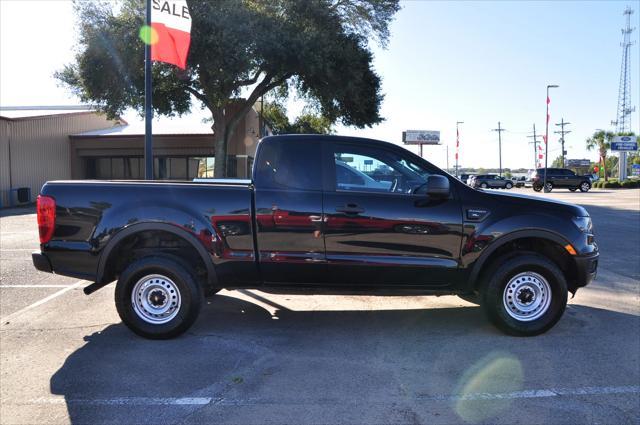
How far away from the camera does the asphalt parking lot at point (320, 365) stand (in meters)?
3.38

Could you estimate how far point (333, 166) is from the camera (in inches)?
191

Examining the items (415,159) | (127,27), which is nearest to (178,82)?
(127,27)

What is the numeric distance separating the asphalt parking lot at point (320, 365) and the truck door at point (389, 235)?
2.15ft

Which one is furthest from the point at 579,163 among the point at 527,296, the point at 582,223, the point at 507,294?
the point at 507,294

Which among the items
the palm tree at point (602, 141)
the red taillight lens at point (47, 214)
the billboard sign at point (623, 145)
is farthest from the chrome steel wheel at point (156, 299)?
the palm tree at point (602, 141)

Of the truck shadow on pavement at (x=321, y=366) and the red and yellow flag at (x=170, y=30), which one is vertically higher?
the red and yellow flag at (x=170, y=30)

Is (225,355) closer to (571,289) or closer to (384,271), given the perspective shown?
(384,271)

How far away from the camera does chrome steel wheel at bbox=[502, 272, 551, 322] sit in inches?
190

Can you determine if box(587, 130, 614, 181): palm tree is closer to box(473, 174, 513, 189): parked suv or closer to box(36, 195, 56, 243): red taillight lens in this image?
box(473, 174, 513, 189): parked suv

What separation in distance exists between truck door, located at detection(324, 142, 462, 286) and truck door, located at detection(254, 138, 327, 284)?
0.41 ft

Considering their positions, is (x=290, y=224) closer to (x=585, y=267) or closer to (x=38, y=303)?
(x=585, y=267)

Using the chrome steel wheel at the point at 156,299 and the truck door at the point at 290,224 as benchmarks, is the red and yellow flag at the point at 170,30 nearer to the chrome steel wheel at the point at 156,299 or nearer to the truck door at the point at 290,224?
the truck door at the point at 290,224

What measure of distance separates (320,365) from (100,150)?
98.3 ft

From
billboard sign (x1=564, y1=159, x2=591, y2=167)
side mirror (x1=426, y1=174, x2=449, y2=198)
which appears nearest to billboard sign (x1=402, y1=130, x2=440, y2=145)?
side mirror (x1=426, y1=174, x2=449, y2=198)
